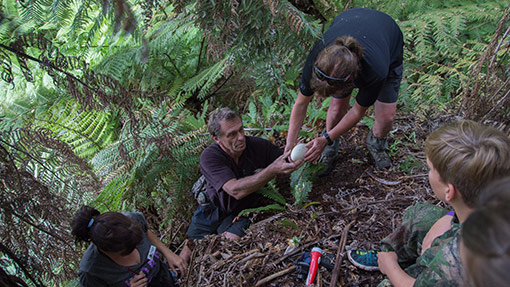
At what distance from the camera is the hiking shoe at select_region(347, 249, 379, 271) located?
2.15 m

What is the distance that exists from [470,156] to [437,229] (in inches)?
18.3

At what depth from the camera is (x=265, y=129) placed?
4281 mm

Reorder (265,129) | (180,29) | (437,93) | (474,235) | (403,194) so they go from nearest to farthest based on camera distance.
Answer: (474,235) → (403,194) → (437,93) → (265,129) → (180,29)

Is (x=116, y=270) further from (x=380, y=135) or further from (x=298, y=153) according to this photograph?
(x=380, y=135)

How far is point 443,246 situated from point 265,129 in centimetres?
302

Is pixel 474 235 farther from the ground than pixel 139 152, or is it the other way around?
pixel 474 235

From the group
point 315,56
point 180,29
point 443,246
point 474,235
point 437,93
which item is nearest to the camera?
point 474,235

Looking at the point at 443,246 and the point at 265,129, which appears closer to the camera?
the point at 443,246

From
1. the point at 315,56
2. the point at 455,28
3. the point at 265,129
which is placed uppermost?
the point at 315,56

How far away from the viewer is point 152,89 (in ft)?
15.1

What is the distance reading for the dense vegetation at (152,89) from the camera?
201cm

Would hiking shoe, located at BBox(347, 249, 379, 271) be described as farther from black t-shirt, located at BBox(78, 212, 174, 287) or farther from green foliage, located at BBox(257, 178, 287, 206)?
black t-shirt, located at BBox(78, 212, 174, 287)

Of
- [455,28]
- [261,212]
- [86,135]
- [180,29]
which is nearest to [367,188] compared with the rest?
[261,212]

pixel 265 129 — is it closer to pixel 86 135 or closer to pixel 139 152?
pixel 139 152
